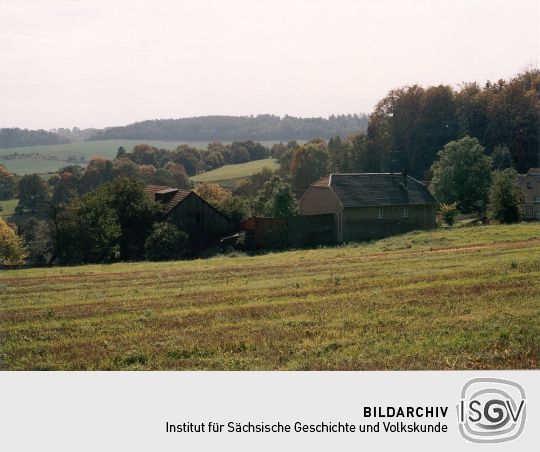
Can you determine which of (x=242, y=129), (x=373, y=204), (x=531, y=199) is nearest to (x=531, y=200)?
(x=531, y=199)

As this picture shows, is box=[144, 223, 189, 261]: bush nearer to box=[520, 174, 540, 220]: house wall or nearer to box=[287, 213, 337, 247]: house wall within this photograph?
→ box=[287, 213, 337, 247]: house wall

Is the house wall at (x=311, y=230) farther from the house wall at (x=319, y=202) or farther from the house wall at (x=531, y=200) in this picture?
the house wall at (x=531, y=200)

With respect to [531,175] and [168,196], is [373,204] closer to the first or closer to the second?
[531,175]

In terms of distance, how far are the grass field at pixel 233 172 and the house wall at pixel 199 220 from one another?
1440 inches

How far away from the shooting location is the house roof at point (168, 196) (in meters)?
42.9

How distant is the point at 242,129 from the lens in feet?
235

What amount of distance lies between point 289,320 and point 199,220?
3079 centimetres

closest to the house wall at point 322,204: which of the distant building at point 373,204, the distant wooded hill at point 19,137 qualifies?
the distant building at point 373,204

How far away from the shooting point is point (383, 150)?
5316 cm

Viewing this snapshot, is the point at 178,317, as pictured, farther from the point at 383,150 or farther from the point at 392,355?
the point at 383,150

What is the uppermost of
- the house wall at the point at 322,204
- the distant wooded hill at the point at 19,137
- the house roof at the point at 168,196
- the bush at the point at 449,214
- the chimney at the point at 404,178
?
the distant wooded hill at the point at 19,137

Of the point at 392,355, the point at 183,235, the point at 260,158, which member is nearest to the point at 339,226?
the point at 183,235

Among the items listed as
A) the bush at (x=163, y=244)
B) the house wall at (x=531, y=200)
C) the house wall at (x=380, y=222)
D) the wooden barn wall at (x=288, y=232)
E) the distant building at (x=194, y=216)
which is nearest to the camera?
the bush at (x=163, y=244)

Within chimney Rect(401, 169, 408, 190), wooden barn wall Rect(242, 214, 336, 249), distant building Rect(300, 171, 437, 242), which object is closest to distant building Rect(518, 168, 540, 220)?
distant building Rect(300, 171, 437, 242)
